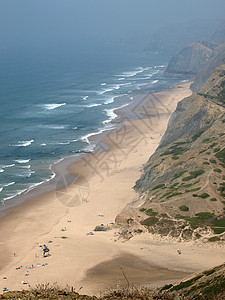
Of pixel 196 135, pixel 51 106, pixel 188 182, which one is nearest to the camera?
pixel 188 182

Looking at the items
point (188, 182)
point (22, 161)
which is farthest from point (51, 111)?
point (188, 182)

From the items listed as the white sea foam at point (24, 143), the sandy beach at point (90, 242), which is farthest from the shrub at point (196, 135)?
the white sea foam at point (24, 143)

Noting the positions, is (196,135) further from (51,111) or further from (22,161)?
(51,111)

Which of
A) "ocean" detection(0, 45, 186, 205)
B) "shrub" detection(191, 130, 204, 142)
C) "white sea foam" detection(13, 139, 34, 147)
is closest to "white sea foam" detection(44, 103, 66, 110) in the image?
"ocean" detection(0, 45, 186, 205)

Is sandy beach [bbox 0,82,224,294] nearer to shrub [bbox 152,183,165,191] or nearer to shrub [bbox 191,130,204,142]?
shrub [bbox 152,183,165,191]

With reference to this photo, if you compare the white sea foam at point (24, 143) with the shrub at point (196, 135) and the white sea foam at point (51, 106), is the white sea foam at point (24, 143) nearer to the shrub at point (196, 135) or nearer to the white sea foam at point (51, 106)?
the white sea foam at point (51, 106)

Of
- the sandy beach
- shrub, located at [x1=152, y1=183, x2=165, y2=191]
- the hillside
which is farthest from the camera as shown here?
shrub, located at [x1=152, y1=183, x2=165, y2=191]

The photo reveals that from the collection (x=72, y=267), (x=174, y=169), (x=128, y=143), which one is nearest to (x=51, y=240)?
(x=72, y=267)
